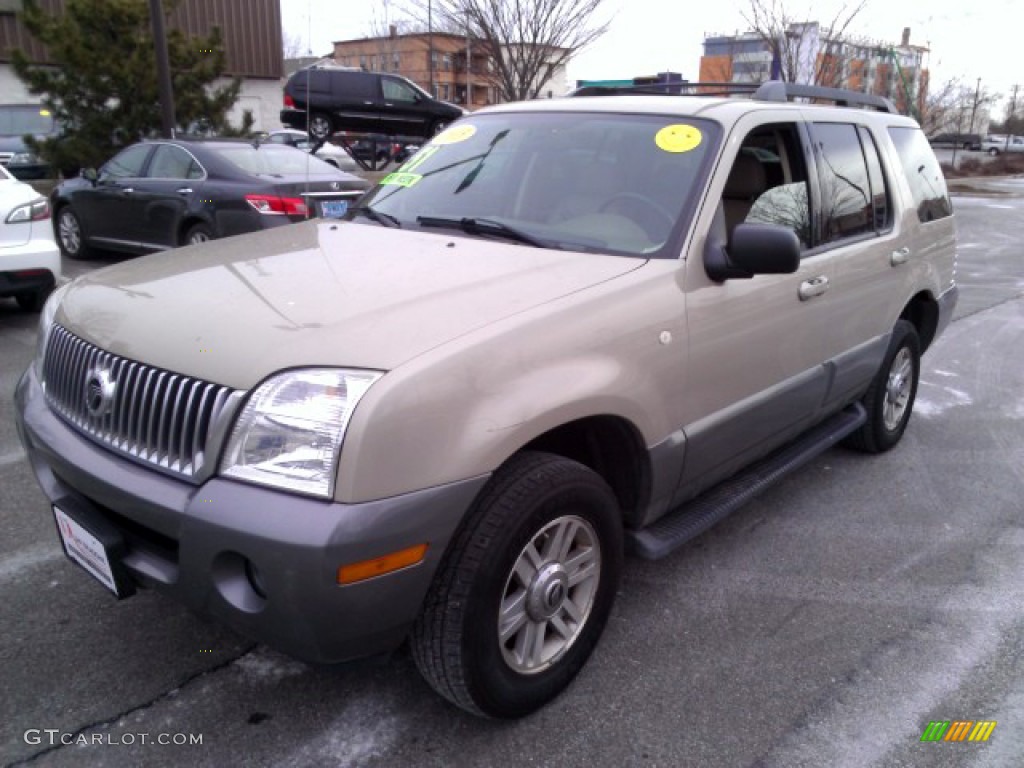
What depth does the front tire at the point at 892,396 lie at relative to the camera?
15.0 ft

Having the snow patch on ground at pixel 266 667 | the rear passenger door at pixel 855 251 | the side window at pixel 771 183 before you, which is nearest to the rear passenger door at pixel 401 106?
the rear passenger door at pixel 855 251

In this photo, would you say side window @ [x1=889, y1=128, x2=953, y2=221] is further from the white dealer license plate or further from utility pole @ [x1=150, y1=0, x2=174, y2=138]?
utility pole @ [x1=150, y1=0, x2=174, y2=138]

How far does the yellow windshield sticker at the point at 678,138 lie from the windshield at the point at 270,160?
5.78 metres

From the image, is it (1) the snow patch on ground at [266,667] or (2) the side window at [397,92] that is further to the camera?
(2) the side window at [397,92]

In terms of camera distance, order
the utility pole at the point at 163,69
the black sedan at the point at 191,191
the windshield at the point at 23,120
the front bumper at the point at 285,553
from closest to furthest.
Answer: the front bumper at the point at 285,553, the black sedan at the point at 191,191, the utility pole at the point at 163,69, the windshield at the point at 23,120

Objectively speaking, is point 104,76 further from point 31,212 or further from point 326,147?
point 326,147

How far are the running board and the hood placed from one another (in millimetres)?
927

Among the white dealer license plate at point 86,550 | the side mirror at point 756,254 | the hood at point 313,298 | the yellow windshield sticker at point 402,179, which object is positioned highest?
the yellow windshield sticker at point 402,179

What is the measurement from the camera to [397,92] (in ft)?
70.5

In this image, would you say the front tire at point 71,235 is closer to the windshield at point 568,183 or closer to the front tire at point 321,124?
the windshield at point 568,183

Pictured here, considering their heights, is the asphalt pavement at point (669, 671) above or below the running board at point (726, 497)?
below

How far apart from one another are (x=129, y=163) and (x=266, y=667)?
26.5ft

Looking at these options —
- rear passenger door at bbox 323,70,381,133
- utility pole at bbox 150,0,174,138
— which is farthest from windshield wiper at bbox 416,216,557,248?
rear passenger door at bbox 323,70,381,133

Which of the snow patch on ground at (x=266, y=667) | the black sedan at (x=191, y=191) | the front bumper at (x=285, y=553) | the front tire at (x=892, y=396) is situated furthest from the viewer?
the black sedan at (x=191, y=191)
